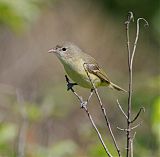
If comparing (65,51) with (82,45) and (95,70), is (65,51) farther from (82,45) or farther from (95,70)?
(82,45)

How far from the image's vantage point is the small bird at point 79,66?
16.3 ft

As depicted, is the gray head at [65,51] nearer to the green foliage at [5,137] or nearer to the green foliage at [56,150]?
the green foliage at [56,150]

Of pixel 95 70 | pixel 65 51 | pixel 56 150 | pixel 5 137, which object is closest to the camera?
pixel 5 137

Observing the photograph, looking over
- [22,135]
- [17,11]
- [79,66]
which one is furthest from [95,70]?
[22,135]

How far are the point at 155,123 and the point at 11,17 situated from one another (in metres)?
1.55

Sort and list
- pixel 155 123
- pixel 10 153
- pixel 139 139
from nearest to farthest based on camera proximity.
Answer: pixel 155 123
pixel 10 153
pixel 139 139

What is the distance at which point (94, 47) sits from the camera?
43.3ft

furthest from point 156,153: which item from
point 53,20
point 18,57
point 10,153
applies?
point 53,20

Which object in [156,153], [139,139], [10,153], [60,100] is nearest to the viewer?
[10,153]

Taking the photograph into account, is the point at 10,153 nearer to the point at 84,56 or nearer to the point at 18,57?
the point at 84,56

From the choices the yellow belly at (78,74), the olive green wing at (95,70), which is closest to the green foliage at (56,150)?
the yellow belly at (78,74)

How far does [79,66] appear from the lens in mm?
5086

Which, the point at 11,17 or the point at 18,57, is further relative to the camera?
the point at 18,57

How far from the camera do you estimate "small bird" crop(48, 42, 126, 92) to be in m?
4.97
